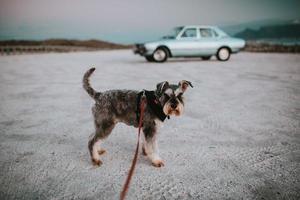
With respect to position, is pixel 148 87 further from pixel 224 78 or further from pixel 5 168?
pixel 5 168

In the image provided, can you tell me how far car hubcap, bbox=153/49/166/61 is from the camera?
1627 cm

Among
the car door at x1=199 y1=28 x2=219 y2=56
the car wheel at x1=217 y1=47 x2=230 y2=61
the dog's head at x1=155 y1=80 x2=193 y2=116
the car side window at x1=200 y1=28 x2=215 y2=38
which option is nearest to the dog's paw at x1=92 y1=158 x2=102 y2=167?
the dog's head at x1=155 y1=80 x2=193 y2=116

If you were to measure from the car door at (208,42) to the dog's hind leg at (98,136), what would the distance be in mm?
13545

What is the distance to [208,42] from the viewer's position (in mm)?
16578

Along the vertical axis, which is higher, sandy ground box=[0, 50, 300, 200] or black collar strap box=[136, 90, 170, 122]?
black collar strap box=[136, 90, 170, 122]

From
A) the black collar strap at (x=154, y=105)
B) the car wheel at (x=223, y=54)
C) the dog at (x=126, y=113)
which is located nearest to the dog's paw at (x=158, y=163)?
the dog at (x=126, y=113)

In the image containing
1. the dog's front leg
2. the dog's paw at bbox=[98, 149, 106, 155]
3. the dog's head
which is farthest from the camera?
the dog's paw at bbox=[98, 149, 106, 155]

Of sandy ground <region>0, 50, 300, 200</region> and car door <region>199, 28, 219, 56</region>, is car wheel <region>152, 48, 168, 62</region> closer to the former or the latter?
car door <region>199, 28, 219, 56</region>

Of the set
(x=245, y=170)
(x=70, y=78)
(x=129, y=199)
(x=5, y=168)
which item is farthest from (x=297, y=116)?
(x=70, y=78)

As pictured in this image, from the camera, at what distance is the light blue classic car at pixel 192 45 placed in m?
16.0

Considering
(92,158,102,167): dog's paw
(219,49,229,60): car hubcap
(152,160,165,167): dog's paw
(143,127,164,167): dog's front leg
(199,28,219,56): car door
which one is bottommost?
(152,160,165,167): dog's paw

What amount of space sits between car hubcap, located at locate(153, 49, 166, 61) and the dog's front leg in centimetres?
1286

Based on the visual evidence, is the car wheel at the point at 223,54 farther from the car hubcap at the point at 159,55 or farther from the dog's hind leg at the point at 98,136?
the dog's hind leg at the point at 98,136

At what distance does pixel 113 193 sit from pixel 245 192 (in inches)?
58.7
